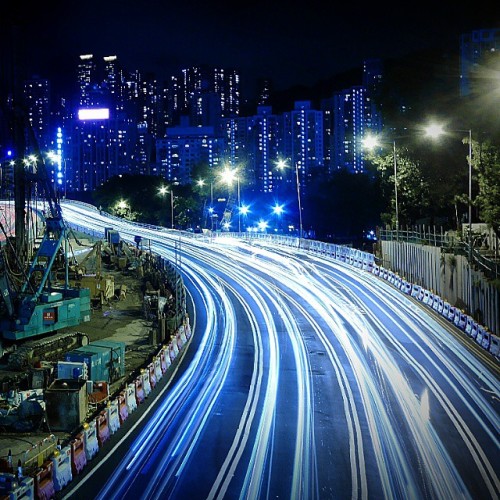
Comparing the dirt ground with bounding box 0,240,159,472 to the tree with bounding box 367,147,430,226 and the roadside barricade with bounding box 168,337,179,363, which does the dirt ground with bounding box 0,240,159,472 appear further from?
the tree with bounding box 367,147,430,226

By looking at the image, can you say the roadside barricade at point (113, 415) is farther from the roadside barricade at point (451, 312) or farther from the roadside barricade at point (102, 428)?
the roadside barricade at point (451, 312)

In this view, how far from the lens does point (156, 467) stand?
52.6ft

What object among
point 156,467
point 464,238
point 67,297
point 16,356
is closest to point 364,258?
point 464,238

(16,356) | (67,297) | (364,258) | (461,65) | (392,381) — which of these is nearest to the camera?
(392,381)

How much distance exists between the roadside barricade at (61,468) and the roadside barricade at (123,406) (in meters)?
3.93

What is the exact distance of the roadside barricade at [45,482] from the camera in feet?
44.8

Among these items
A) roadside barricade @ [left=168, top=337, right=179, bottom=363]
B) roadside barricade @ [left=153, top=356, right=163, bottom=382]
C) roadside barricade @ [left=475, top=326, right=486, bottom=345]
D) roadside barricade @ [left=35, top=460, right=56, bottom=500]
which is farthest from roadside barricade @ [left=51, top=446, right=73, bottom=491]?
roadside barricade @ [left=475, top=326, right=486, bottom=345]

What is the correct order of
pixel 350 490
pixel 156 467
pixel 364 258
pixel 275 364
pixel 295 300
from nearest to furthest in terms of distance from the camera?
pixel 350 490, pixel 156 467, pixel 275 364, pixel 295 300, pixel 364 258

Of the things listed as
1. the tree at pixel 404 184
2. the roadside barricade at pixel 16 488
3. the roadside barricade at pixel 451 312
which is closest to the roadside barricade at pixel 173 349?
the roadside barricade at pixel 16 488

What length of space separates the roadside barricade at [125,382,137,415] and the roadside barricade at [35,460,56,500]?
220 inches

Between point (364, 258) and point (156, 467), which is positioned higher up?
point (364, 258)

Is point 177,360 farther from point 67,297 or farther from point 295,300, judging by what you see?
point 295,300

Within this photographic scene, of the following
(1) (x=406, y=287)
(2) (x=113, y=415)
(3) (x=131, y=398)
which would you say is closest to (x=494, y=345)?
(1) (x=406, y=287)

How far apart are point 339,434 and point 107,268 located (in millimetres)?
46943
